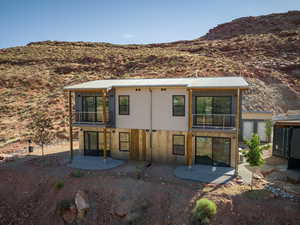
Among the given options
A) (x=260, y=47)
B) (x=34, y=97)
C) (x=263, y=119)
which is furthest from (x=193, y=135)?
(x=260, y=47)

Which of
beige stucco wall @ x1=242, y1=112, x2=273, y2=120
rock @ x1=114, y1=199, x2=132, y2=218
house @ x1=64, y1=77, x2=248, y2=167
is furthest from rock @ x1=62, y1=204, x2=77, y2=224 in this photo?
beige stucco wall @ x1=242, y1=112, x2=273, y2=120

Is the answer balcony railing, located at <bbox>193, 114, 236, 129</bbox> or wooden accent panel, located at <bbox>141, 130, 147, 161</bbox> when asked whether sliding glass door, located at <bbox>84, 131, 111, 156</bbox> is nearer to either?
wooden accent panel, located at <bbox>141, 130, 147, 161</bbox>

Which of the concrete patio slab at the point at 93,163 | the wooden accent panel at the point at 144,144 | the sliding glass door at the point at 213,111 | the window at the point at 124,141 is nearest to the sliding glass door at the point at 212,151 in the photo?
the sliding glass door at the point at 213,111

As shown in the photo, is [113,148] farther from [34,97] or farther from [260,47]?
[260,47]

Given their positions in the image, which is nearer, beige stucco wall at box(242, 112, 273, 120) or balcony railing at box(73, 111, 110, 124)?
balcony railing at box(73, 111, 110, 124)

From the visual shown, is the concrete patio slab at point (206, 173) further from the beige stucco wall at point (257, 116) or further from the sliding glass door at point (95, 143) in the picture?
the beige stucco wall at point (257, 116)

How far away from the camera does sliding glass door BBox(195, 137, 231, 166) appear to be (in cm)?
1439

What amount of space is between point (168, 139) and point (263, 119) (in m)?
11.3

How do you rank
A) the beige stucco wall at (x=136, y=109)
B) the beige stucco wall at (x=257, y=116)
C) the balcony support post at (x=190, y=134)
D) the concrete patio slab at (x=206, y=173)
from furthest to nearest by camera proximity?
the beige stucco wall at (x=257, y=116)
the beige stucco wall at (x=136, y=109)
the balcony support post at (x=190, y=134)
the concrete patio slab at (x=206, y=173)

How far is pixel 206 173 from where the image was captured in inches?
534

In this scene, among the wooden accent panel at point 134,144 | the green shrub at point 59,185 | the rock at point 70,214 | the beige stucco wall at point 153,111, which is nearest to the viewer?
the rock at point 70,214

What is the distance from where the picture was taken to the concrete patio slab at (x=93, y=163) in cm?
1491

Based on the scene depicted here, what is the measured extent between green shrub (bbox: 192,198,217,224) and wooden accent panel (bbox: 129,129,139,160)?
7193mm

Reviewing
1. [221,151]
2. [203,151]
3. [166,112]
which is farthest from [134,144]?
[221,151]
